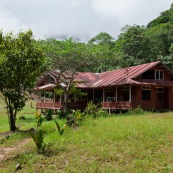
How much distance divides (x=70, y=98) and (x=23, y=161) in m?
21.7

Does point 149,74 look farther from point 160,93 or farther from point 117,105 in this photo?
point 117,105

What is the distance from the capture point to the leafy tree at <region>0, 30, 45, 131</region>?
1458cm

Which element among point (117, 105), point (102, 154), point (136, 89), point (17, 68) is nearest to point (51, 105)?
point (117, 105)

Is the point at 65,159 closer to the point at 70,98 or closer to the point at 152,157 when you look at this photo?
the point at 152,157

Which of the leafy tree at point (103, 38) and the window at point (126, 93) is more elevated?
the leafy tree at point (103, 38)

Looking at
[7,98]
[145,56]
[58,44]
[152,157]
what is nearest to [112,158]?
[152,157]

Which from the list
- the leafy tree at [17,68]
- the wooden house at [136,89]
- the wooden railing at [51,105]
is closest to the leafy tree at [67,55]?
the wooden house at [136,89]

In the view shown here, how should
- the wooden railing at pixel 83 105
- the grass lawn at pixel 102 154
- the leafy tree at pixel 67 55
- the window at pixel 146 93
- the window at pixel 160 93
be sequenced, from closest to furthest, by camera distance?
the grass lawn at pixel 102 154 < the leafy tree at pixel 67 55 < the wooden railing at pixel 83 105 < the window at pixel 146 93 < the window at pixel 160 93

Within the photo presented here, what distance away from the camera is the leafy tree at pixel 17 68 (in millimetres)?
14578

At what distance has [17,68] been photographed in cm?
1473

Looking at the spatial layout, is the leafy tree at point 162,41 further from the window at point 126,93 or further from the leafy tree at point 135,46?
the window at point 126,93

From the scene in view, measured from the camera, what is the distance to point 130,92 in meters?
24.8

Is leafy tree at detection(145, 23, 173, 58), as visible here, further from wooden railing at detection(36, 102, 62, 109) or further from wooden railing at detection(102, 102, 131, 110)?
wooden railing at detection(102, 102, 131, 110)

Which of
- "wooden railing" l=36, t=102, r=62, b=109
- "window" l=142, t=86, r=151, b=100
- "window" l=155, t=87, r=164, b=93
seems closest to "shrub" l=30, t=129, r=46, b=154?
"window" l=142, t=86, r=151, b=100
